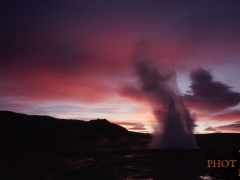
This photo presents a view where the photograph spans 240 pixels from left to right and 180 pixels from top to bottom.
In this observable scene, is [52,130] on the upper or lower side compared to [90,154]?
upper

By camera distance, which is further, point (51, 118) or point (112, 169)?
point (51, 118)

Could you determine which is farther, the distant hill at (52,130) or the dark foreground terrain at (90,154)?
the distant hill at (52,130)

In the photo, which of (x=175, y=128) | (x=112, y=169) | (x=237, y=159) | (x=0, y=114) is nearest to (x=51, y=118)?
(x=0, y=114)

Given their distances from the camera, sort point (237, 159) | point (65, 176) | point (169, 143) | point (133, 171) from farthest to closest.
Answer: point (169, 143) → point (133, 171) → point (65, 176) → point (237, 159)

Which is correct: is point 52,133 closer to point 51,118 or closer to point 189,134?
point 51,118

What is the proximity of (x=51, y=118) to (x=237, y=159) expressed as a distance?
12120 cm

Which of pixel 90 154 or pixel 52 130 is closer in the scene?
pixel 90 154

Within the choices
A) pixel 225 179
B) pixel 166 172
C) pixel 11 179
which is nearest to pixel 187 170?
pixel 166 172

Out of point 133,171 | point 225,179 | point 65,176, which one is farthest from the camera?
point 133,171

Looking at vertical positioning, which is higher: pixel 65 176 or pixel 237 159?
pixel 237 159

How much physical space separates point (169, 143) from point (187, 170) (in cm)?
3282

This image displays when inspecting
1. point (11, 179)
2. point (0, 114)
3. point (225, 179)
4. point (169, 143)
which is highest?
point (0, 114)

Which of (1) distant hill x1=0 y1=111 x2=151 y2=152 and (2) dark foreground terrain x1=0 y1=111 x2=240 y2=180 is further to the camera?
(1) distant hill x1=0 y1=111 x2=151 y2=152

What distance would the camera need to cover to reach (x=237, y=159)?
9.84 meters
